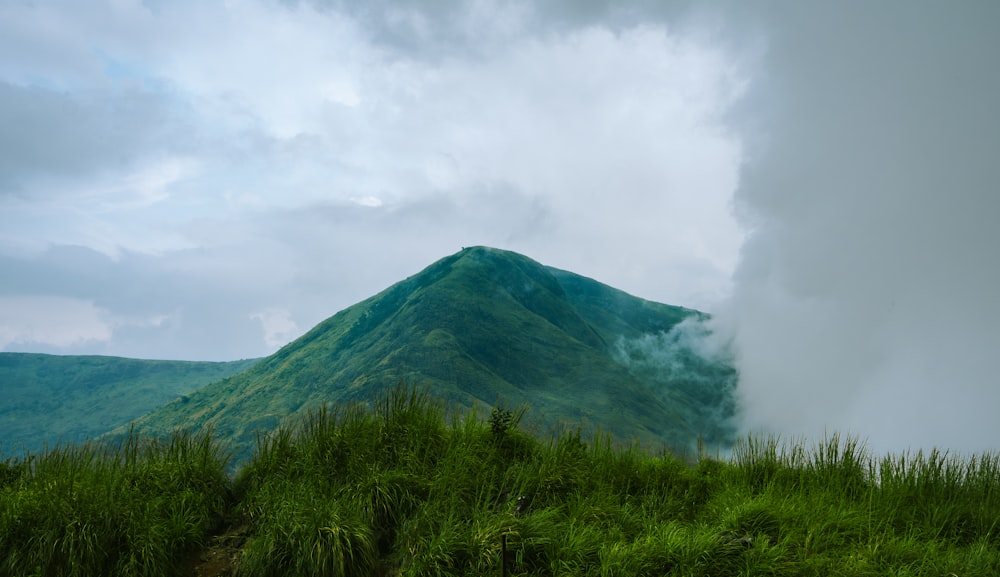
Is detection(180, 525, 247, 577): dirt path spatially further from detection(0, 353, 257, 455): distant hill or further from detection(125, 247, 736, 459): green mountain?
detection(0, 353, 257, 455): distant hill

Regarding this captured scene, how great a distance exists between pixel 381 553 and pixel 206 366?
128 m

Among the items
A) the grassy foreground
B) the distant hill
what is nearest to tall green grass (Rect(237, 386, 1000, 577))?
the grassy foreground

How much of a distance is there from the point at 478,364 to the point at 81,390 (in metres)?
71.2

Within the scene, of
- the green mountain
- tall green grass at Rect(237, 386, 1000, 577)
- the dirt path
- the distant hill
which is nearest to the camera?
tall green grass at Rect(237, 386, 1000, 577)

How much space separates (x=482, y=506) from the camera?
8.98 m

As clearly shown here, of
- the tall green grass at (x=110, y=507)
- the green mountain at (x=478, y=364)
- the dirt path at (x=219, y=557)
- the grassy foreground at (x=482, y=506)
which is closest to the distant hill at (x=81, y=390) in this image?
the green mountain at (x=478, y=364)

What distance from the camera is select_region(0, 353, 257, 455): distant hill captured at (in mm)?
90875

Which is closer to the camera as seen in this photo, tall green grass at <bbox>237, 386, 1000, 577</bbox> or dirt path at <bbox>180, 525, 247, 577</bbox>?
tall green grass at <bbox>237, 386, 1000, 577</bbox>

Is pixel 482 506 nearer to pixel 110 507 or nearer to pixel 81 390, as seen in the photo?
pixel 110 507

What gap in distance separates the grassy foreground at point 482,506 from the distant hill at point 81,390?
93.6m

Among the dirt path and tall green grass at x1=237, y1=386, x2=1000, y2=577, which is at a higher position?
tall green grass at x1=237, y1=386, x2=1000, y2=577

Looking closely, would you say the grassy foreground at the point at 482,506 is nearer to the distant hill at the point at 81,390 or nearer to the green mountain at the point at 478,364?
the green mountain at the point at 478,364

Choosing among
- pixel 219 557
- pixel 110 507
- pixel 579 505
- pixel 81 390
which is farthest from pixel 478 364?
pixel 110 507

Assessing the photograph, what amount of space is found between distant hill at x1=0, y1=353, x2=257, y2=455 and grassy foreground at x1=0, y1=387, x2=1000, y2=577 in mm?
93595
